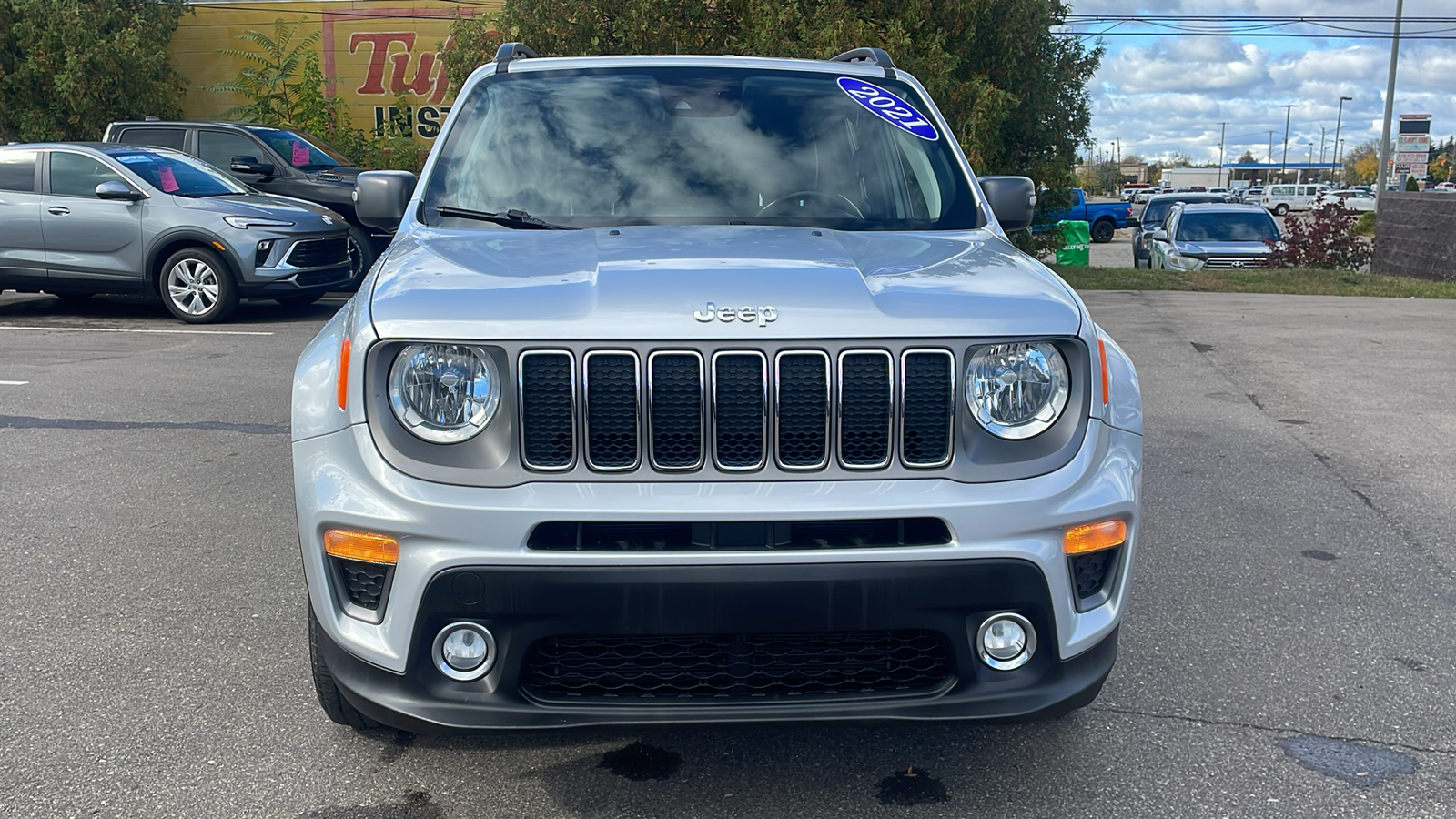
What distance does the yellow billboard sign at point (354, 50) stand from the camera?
2630 centimetres

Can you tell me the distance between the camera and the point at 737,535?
8.70ft

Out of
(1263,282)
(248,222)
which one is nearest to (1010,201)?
(248,222)

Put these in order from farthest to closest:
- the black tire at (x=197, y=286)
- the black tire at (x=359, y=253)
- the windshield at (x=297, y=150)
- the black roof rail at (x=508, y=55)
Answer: the windshield at (x=297, y=150)
the black tire at (x=359, y=253)
the black tire at (x=197, y=286)
the black roof rail at (x=508, y=55)

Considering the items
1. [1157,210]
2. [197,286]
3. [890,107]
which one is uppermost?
[890,107]

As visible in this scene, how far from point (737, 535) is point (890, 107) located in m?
2.22

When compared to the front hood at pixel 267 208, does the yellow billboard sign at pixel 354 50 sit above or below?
above

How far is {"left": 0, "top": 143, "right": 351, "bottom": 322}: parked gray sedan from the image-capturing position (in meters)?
11.9

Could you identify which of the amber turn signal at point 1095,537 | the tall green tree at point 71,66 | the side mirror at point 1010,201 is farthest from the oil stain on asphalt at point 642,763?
the tall green tree at point 71,66

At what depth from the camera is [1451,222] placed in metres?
18.5

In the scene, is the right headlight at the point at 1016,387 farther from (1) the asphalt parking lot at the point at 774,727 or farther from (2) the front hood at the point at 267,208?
(2) the front hood at the point at 267,208

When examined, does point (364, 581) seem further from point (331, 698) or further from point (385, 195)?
point (385, 195)

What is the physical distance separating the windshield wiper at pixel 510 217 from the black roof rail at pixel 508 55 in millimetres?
881

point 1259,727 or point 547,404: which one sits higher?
point 547,404

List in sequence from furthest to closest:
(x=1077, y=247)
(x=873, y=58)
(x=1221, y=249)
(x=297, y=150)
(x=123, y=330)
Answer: (x=1077, y=247), (x=1221, y=249), (x=297, y=150), (x=123, y=330), (x=873, y=58)
